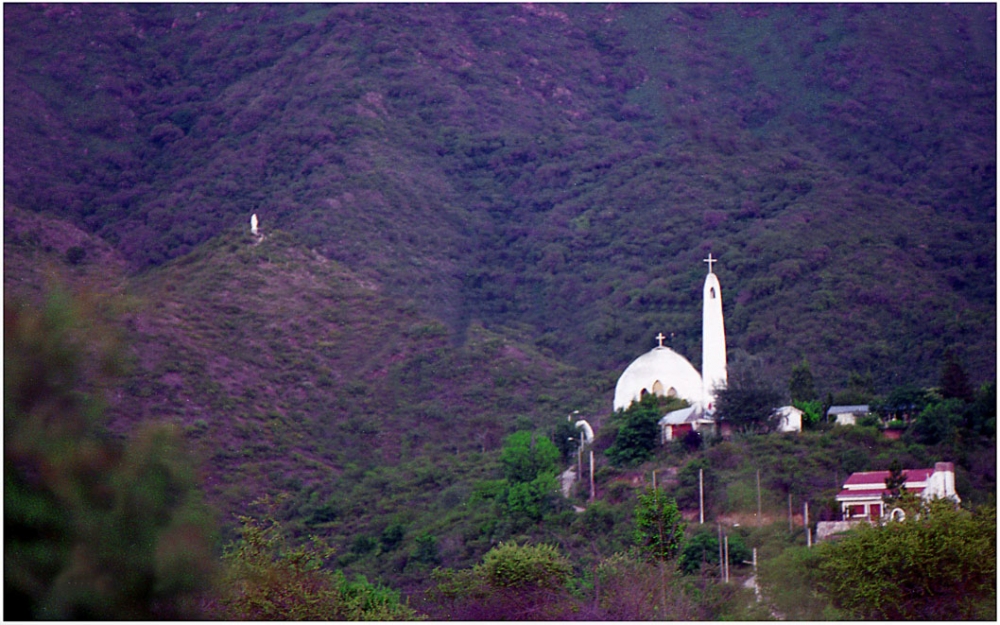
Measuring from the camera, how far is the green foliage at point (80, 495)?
6.23m

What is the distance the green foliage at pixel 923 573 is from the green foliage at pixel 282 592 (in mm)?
5538

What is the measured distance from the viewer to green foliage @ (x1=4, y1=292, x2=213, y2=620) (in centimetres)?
623

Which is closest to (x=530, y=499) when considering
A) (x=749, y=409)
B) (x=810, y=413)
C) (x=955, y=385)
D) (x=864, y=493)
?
(x=749, y=409)

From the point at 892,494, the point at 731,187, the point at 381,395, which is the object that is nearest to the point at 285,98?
the point at 731,187

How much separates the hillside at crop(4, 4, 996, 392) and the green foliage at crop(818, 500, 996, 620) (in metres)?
21.0

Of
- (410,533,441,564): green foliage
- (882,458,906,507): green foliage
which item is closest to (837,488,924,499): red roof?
(882,458,906,507): green foliage

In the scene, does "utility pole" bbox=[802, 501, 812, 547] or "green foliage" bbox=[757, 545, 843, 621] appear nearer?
"green foliage" bbox=[757, 545, 843, 621]

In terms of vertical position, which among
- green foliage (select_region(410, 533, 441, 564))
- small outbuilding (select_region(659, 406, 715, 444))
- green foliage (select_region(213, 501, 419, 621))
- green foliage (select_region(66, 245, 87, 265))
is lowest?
green foliage (select_region(410, 533, 441, 564))

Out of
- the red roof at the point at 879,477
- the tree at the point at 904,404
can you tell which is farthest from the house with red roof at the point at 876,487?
the tree at the point at 904,404

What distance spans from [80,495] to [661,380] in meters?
25.8

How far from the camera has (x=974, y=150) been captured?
182ft

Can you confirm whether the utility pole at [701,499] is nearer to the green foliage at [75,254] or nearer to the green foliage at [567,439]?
the green foliage at [567,439]

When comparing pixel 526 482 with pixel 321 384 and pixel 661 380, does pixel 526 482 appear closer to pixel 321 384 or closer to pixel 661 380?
pixel 661 380

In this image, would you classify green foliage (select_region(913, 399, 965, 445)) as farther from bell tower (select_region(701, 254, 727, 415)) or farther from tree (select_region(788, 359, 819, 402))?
bell tower (select_region(701, 254, 727, 415))
